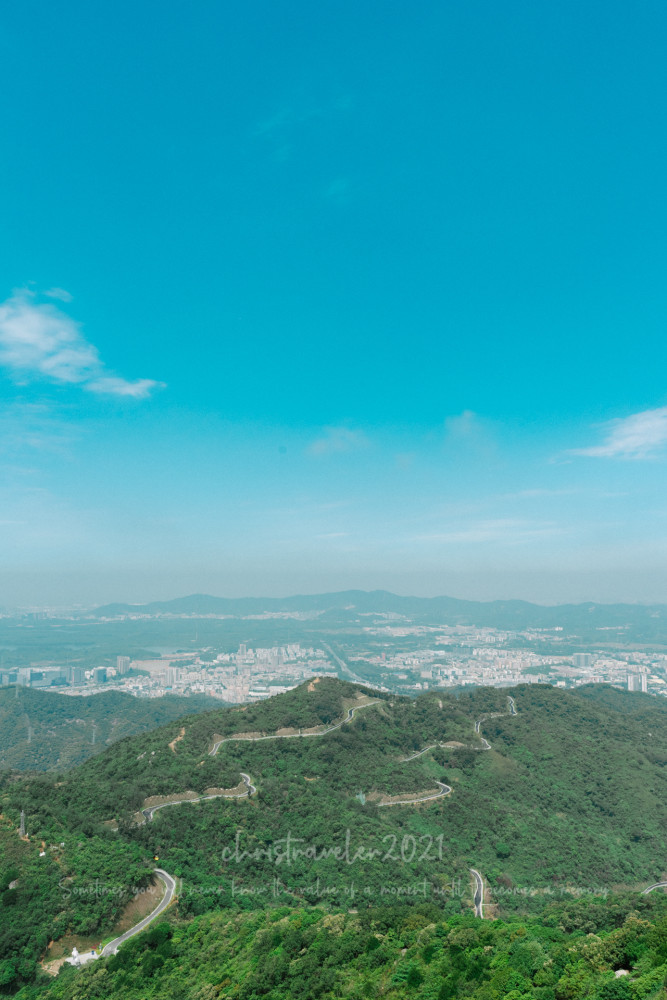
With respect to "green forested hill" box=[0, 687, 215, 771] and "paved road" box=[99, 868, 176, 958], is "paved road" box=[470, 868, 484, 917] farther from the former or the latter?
"green forested hill" box=[0, 687, 215, 771]

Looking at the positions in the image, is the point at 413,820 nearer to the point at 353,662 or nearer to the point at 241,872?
the point at 241,872

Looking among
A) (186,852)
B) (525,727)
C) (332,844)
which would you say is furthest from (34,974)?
(525,727)

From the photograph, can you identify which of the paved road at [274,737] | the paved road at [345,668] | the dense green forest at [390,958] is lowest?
the paved road at [345,668]

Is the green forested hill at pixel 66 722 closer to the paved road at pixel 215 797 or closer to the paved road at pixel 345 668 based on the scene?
the paved road at pixel 345 668

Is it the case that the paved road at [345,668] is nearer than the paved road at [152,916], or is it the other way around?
the paved road at [152,916]

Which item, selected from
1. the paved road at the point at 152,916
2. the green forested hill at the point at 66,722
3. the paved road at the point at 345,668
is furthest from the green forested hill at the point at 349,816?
the paved road at the point at 345,668

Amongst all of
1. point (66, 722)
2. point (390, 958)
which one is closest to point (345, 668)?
point (66, 722)
